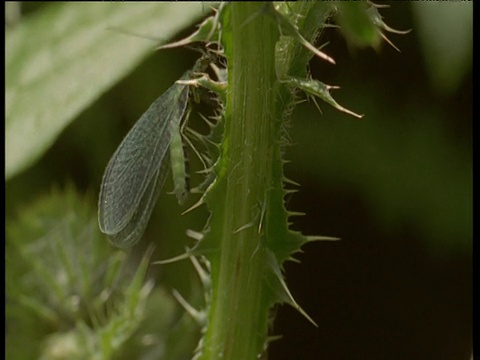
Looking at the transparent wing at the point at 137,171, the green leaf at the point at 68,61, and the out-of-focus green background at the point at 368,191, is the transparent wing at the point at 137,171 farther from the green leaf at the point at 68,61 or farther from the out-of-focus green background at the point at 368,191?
the out-of-focus green background at the point at 368,191

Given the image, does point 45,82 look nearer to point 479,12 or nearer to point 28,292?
point 28,292

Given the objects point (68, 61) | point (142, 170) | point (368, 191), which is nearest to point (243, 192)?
point (142, 170)

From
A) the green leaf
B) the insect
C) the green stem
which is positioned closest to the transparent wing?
the insect

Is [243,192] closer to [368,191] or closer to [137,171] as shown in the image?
[137,171]

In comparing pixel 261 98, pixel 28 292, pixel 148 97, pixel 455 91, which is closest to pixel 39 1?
pixel 148 97

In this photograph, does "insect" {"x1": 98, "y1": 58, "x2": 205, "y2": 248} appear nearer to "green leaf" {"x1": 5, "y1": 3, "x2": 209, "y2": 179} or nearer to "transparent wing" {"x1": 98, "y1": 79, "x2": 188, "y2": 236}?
"transparent wing" {"x1": 98, "y1": 79, "x2": 188, "y2": 236}
